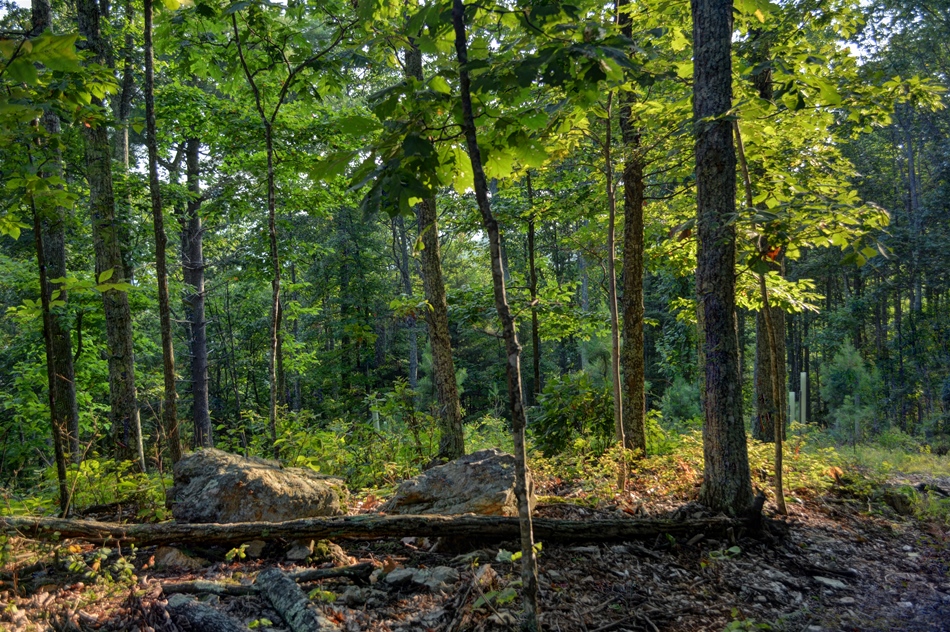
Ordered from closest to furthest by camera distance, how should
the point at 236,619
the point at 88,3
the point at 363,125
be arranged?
the point at 363,125 < the point at 236,619 < the point at 88,3

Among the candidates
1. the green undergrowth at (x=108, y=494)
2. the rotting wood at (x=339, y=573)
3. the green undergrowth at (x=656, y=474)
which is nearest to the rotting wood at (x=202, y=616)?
the rotting wood at (x=339, y=573)

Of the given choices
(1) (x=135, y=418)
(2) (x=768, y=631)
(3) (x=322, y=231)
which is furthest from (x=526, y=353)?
(2) (x=768, y=631)

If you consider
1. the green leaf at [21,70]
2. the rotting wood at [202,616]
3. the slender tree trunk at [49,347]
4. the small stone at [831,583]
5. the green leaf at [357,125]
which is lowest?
the small stone at [831,583]

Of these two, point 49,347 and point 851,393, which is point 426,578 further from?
point 851,393

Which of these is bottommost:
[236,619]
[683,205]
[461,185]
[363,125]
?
[236,619]

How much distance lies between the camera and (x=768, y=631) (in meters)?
3.08

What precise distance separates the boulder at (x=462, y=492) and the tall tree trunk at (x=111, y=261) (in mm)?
3651

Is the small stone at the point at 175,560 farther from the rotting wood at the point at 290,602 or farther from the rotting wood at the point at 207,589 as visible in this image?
the rotting wood at the point at 290,602

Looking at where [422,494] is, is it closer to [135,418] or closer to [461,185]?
[461,185]

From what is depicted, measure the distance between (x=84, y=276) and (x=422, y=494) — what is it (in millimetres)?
9565

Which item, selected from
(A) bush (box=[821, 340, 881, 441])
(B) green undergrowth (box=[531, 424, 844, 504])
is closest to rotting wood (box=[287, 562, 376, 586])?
(B) green undergrowth (box=[531, 424, 844, 504])

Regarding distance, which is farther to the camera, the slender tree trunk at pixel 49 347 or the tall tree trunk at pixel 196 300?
the tall tree trunk at pixel 196 300

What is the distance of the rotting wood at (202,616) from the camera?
258 centimetres

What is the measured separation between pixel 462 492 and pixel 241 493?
1801 millimetres
